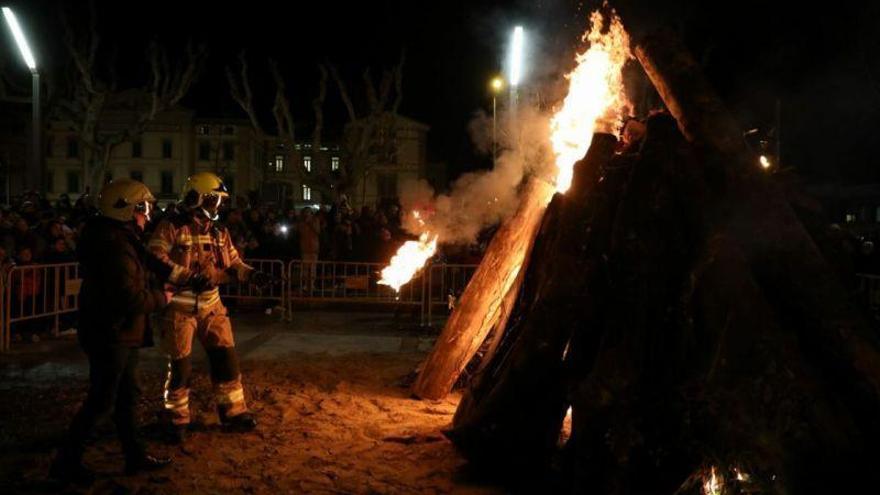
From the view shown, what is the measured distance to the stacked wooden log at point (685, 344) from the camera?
4.21m

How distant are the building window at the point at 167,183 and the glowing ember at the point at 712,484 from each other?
60172 millimetres

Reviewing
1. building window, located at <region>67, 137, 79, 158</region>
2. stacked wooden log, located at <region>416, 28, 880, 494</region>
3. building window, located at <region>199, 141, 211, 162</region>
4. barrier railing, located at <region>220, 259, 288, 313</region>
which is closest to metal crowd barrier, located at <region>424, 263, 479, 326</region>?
barrier railing, located at <region>220, 259, 288, 313</region>

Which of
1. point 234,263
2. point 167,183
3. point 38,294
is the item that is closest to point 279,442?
point 234,263

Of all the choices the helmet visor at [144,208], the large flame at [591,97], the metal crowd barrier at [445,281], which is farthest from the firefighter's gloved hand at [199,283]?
the metal crowd barrier at [445,281]

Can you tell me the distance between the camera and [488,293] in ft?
23.8

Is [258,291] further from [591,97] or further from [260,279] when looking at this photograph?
[591,97]

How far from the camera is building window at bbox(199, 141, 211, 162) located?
5831 centimetres

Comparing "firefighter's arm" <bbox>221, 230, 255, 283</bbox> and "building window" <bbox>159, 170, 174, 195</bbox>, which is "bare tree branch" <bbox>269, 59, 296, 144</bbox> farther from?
"building window" <bbox>159, 170, 174, 195</bbox>

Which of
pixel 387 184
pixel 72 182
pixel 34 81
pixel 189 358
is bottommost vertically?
pixel 189 358

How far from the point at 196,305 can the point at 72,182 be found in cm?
6020

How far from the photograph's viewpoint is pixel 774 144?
14.2 metres

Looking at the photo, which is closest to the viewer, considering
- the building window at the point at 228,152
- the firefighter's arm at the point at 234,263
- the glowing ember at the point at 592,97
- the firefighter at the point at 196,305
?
the firefighter at the point at 196,305

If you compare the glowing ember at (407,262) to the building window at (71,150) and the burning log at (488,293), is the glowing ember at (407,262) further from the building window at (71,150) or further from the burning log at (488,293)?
the building window at (71,150)

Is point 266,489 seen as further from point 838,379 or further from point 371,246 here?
point 371,246
